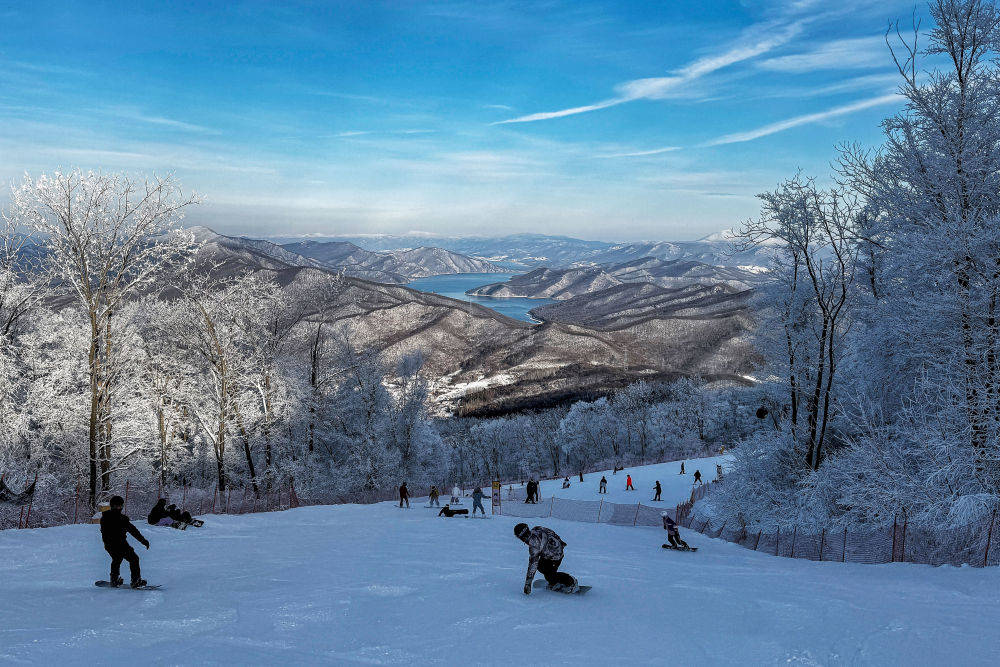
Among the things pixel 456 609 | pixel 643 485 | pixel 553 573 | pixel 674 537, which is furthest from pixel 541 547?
pixel 643 485

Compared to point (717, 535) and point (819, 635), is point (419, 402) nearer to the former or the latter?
point (717, 535)

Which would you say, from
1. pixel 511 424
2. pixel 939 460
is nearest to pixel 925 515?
pixel 939 460

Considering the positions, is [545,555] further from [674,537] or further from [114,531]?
[674,537]

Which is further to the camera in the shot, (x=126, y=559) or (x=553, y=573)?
(x=553, y=573)

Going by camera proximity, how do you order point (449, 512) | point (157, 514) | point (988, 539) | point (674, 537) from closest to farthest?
point (988, 539) < point (157, 514) < point (674, 537) < point (449, 512)

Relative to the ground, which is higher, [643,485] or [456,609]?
[456,609]

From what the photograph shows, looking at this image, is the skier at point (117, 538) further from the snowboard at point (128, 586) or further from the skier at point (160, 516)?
the skier at point (160, 516)

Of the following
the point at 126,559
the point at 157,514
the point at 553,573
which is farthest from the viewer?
the point at 157,514
